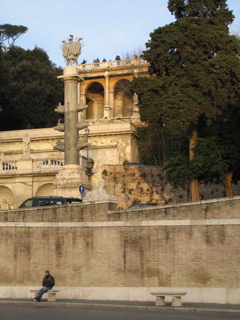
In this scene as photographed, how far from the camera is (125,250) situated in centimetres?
2494

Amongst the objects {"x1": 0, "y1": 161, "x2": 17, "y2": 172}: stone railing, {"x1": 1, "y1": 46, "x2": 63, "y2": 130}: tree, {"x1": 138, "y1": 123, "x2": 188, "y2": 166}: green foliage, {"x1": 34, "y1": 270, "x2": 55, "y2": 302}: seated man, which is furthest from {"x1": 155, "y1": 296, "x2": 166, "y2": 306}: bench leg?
{"x1": 1, "y1": 46, "x2": 63, "y2": 130}: tree

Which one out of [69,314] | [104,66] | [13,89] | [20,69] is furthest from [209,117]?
[104,66]

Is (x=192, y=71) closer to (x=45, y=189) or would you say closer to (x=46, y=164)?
(x=46, y=164)

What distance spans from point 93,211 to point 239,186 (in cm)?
2345

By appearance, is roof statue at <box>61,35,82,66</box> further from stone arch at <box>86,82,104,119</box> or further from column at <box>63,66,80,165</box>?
stone arch at <box>86,82,104,119</box>

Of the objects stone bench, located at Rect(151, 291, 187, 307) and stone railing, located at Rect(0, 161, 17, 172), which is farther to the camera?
stone railing, located at Rect(0, 161, 17, 172)

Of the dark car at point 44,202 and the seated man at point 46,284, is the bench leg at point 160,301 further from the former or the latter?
the dark car at point 44,202

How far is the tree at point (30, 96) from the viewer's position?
67.7m

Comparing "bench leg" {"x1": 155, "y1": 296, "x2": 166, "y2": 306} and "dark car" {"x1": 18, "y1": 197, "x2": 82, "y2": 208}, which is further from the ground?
"dark car" {"x1": 18, "y1": 197, "x2": 82, "y2": 208}

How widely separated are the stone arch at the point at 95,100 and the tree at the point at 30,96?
11.6 m

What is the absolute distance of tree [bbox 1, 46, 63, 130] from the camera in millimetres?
67688

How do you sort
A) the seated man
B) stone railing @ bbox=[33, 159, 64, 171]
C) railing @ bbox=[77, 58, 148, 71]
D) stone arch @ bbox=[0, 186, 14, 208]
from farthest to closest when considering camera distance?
railing @ bbox=[77, 58, 148, 71], stone arch @ bbox=[0, 186, 14, 208], stone railing @ bbox=[33, 159, 64, 171], the seated man

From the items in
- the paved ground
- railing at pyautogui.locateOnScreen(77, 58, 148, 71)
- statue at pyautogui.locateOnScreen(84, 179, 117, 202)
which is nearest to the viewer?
the paved ground

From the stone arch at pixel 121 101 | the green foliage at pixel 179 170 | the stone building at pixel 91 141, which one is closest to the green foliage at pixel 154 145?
the stone building at pixel 91 141
